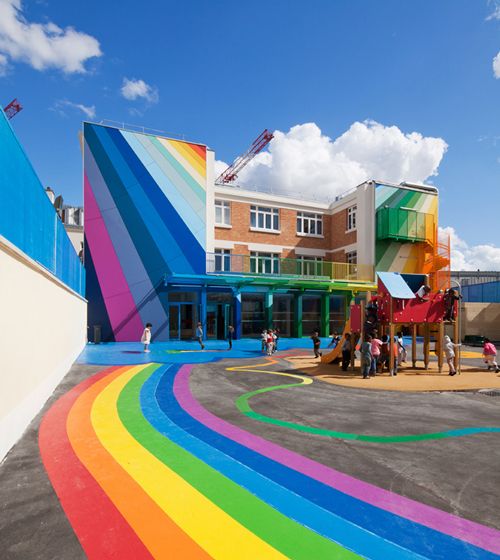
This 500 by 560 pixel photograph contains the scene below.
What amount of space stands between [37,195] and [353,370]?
43.0 feet

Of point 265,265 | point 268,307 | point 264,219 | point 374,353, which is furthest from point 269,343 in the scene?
point 264,219

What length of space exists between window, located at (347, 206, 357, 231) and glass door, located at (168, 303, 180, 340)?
701 inches

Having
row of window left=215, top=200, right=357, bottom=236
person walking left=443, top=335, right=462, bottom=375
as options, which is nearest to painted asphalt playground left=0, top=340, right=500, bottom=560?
person walking left=443, top=335, right=462, bottom=375

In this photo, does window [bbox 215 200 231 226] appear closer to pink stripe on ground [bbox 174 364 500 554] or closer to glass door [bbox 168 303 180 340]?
glass door [bbox 168 303 180 340]

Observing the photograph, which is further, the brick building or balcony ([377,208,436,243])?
balcony ([377,208,436,243])

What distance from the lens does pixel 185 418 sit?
28.2 feet

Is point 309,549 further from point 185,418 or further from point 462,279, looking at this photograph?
point 462,279

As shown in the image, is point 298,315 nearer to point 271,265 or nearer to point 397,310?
point 271,265

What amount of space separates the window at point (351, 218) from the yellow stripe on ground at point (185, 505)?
30434mm

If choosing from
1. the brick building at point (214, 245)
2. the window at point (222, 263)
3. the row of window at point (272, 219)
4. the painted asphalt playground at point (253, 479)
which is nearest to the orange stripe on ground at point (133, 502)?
the painted asphalt playground at point (253, 479)

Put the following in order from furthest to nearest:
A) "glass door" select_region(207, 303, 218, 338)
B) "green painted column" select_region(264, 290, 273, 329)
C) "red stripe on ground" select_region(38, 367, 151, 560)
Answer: "green painted column" select_region(264, 290, 273, 329) → "glass door" select_region(207, 303, 218, 338) → "red stripe on ground" select_region(38, 367, 151, 560)

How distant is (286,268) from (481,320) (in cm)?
1667

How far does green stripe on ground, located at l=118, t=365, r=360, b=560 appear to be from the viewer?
395 centimetres

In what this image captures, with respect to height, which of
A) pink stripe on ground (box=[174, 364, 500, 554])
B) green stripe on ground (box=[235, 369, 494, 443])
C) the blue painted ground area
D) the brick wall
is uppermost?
the brick wall
